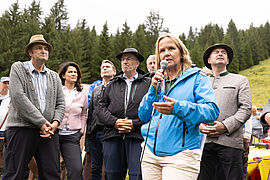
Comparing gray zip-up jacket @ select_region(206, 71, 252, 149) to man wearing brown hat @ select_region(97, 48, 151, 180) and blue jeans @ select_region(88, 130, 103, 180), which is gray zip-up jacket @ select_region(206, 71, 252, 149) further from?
blue jeans @ select_region(88, 130, 103, 180)

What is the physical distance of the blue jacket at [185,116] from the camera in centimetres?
223

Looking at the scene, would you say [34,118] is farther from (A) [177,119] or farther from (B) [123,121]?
(A) [177,119]

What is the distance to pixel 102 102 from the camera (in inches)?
171

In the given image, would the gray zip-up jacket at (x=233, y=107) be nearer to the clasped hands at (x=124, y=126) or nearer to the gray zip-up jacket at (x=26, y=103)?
the clasped hands at (x=124, y=126)

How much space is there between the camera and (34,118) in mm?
3668

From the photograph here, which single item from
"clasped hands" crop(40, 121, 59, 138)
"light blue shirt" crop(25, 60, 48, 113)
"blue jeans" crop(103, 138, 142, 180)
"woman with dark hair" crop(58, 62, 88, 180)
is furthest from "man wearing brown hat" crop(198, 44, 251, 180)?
"light blue shirt" crop(25, 60, 48, 113)

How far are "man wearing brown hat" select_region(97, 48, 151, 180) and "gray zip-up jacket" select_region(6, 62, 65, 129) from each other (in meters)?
0.81

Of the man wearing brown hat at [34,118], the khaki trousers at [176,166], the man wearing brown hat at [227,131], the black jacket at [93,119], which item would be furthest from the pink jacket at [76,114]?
the khaki trousers at [176,166]

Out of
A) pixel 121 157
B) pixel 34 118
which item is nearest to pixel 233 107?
pixel 121 157

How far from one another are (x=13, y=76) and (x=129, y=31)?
189 ft

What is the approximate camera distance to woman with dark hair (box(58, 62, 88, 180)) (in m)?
4.39

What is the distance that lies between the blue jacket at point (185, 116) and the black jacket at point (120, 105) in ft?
4.50

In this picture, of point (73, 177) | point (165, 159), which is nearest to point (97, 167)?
point (73, 177)

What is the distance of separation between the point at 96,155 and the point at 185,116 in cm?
365
